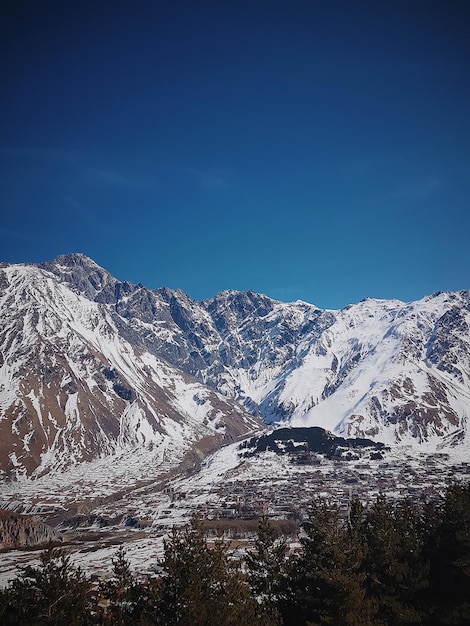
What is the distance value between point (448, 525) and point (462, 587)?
8.45 m

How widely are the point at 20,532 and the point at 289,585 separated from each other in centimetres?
13374

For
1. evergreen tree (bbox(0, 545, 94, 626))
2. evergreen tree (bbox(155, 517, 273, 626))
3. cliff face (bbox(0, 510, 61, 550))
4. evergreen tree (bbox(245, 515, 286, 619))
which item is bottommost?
cliff face (bbox(0, 510, 61, 550))

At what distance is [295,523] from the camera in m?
173

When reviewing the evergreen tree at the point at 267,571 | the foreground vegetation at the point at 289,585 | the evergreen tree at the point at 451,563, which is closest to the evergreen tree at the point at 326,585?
the foreground vegetation at the point at 289,585

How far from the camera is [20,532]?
151 metres

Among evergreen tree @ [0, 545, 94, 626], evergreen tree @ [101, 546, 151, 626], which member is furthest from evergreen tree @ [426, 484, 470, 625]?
evergreen tree @ [0, 545, 94, 626]

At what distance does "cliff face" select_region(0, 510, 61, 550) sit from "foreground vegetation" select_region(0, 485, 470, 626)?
118 meters

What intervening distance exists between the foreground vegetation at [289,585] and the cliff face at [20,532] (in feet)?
388

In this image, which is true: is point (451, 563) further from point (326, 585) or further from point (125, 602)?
point (125, 602)

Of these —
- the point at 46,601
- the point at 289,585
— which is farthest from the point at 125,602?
the point at 289,585

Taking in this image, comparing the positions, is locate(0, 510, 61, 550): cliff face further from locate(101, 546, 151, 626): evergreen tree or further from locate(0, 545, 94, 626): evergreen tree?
locate(0, 545, 94, 626): evergreen tree

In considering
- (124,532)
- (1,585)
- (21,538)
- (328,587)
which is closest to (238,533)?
(124,532)

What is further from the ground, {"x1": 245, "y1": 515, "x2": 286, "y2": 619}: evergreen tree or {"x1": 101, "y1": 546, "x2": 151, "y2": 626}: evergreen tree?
{"x1": 101, "y1": 546, "x2": 151, "y2": 626}: evergreen tree

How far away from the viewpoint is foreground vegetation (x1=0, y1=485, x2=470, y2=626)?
114 feet
